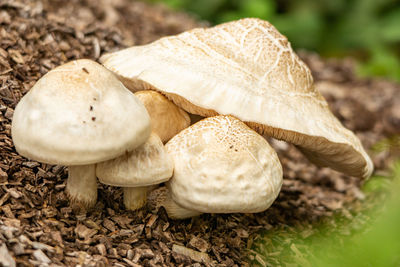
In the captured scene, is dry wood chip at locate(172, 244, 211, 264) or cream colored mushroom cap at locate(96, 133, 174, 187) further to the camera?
dry wood chip at locate(172, 244, 211, 264)

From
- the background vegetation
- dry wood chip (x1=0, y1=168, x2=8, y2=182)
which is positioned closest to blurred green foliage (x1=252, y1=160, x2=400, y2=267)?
dry wood chip (x1=0, y1=168, x2=8, y2=182)

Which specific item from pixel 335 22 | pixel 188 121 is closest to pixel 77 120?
pixel 188 121

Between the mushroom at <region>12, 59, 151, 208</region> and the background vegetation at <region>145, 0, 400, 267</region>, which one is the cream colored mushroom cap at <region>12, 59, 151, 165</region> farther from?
the background vegetation at <region>145, 0, 400, 267</region>

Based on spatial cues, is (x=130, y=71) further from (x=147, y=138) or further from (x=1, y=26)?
(x=1, y=26)

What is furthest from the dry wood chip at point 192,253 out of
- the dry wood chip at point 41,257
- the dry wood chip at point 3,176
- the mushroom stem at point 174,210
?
the dry wood chip at point 3,176

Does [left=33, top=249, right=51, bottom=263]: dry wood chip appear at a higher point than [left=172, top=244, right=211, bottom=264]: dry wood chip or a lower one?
higher

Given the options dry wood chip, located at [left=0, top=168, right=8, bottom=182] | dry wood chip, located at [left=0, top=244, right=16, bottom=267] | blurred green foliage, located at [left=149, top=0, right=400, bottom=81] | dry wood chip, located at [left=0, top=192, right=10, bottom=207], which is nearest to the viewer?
dry wood chip, located at [left=0, top=244, right=16, bottom=267]

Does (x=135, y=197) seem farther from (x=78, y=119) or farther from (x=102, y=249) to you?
(x=78, y=119)

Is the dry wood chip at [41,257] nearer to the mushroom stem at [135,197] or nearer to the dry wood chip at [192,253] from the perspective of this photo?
the mushroom stem at [135,197]
